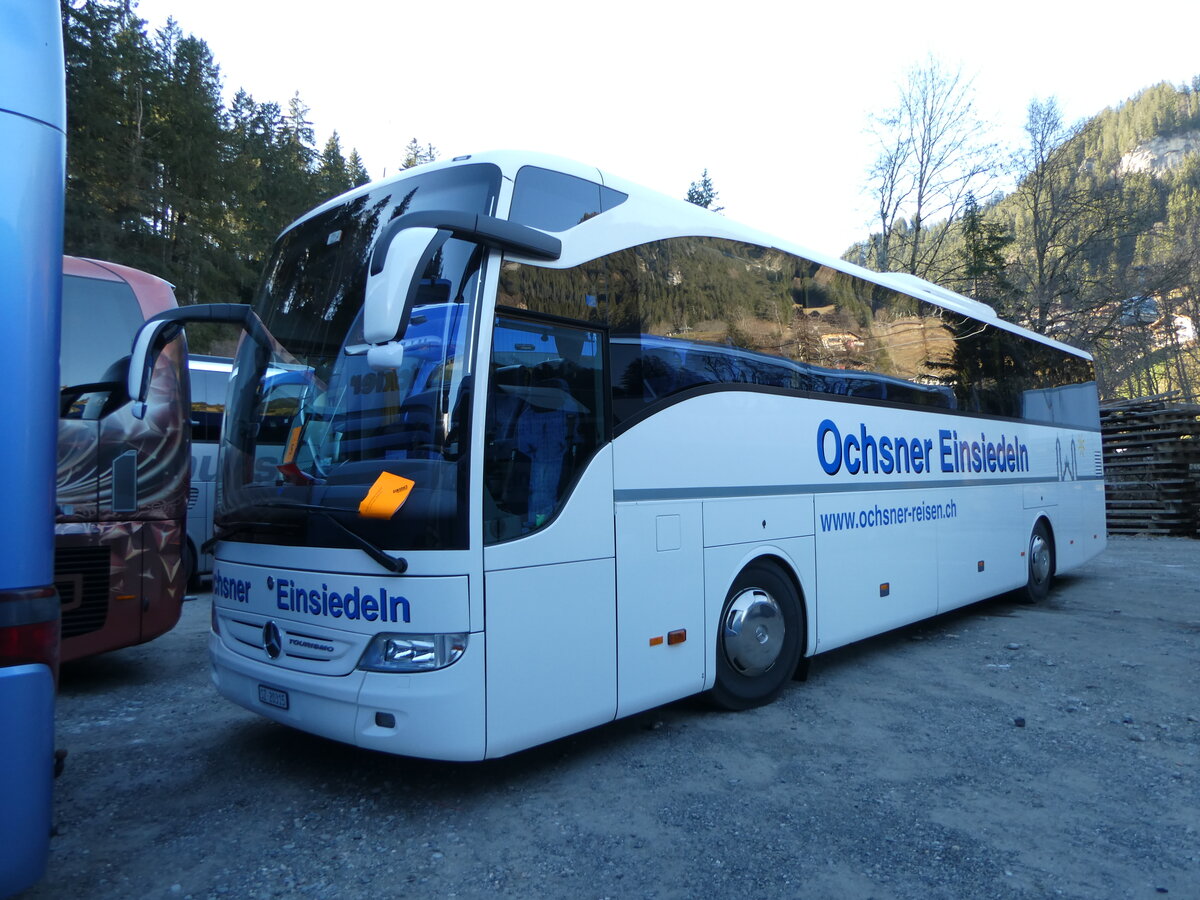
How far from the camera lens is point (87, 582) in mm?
5621

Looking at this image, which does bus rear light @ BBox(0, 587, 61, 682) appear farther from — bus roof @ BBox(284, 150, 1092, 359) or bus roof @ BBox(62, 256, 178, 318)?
bus roof @ BBox(62, 256, 178, 318)

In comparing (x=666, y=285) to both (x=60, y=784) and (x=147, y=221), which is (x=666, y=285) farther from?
(x=147, y=221)

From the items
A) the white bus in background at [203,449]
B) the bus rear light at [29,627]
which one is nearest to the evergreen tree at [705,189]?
the white bus in background at [203,449]

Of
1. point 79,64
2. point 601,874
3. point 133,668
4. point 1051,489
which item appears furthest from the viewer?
point 79,64

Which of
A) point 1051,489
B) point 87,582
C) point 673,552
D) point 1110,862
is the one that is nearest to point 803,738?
point 673,552

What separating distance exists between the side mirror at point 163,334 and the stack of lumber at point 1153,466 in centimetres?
1765

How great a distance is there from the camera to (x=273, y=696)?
13.2ft

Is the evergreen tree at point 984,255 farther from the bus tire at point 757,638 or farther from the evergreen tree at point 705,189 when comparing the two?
the bus tire at point 757,638

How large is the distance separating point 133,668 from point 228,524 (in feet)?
11.5

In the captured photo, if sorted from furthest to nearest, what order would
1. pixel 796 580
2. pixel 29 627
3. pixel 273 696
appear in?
pixel 796 580 → pixel 273 696 → pixel 29 627

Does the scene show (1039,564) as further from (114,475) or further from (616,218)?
(114,475)

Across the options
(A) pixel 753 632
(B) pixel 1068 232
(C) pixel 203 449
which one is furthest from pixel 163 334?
(B) pixel 1068 232

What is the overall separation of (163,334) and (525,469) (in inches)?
86.9

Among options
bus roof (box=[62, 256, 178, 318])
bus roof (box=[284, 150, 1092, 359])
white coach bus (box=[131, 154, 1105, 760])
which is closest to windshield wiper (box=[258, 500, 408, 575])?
white coach bus (box=[131, 154, 1105, 760])
